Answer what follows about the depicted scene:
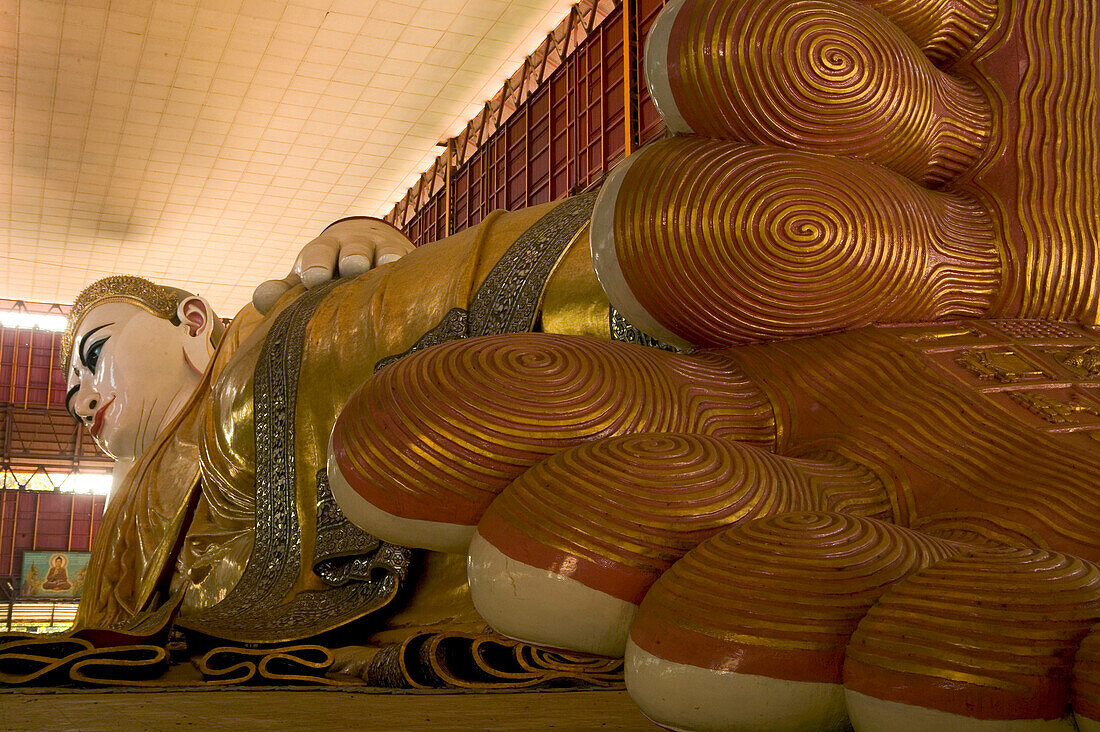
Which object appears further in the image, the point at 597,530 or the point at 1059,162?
the point at 1059,162

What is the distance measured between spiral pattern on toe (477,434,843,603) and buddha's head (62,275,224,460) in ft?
6.26

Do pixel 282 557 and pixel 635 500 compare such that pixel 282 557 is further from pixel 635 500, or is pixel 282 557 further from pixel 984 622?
pixel 984 622

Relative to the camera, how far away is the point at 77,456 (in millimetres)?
9789

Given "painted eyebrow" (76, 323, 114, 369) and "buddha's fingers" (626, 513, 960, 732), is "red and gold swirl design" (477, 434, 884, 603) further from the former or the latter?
"painted eyebrow" (76, 323, 114, 369)

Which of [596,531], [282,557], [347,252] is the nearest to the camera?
[596,531]

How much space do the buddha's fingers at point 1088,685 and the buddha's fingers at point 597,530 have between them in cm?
15

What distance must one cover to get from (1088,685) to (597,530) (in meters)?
0.18

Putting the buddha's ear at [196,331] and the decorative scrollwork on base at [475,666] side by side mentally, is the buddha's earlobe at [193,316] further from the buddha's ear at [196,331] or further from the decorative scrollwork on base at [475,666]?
the decorative scrollwork on base at [475,666]

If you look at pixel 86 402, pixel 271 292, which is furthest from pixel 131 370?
pixel 271 292

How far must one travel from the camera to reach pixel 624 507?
414 millimetres

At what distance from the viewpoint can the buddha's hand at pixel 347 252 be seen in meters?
1.58

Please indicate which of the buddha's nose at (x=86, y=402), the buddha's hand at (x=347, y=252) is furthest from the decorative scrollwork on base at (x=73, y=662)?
the buddha's nose at (x=86, y=402)

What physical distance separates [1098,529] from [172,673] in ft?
2.51

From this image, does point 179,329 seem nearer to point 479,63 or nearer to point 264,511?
point 264,511
